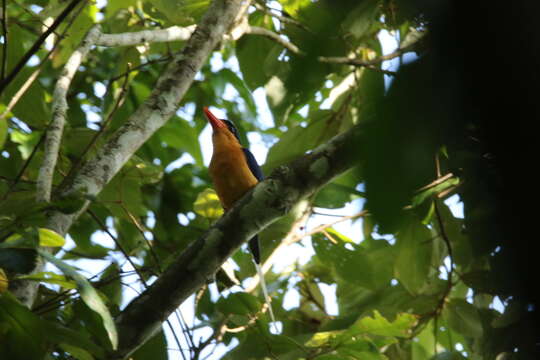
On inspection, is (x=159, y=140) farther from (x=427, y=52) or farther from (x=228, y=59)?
(x=427, y=52)

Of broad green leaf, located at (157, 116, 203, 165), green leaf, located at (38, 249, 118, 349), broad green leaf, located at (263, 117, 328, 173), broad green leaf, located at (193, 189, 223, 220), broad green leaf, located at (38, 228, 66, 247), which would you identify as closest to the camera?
green leaf, located at (38, 249, 118, 349)

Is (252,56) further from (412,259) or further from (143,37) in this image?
(412,259)

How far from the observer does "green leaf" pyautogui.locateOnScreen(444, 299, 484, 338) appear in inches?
126

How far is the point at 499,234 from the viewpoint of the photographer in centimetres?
65

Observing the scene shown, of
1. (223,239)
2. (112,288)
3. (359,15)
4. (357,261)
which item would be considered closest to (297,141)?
(357,261)

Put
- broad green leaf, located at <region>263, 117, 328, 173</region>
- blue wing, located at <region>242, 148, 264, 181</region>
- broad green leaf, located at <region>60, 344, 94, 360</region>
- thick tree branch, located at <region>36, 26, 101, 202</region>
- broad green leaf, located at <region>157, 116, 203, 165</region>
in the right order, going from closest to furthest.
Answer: broad green leaf, located at <region>60, 344, 94, 360</region>, thick tree branch, located at <region>36, 26, 101, 202</region>, broad green leaf, located at <region>263, 117, 328, 173</region>, blue wing, located at <region>242, 148, 264, 181</region>, broad green leaf, located at <region>157, 116, 203, 165</region>

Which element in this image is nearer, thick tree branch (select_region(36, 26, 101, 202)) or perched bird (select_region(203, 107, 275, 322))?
thick tree branch (select_region(36, 26, 101, 202))

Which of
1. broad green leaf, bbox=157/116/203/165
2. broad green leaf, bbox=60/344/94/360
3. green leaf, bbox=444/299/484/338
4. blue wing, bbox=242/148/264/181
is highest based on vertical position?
broad green leaf, bbox=157/116/203/165

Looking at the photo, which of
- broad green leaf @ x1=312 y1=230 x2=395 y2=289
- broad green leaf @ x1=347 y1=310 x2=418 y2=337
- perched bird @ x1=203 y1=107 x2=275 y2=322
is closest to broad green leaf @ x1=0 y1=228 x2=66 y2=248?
broad green leaf @ x1=347 y1=310 x2=418 y2=337

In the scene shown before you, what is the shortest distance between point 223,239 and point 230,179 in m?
2.02

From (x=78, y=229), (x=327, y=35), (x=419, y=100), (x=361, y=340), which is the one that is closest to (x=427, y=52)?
(x=419, y=100)

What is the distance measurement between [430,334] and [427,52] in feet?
10.3

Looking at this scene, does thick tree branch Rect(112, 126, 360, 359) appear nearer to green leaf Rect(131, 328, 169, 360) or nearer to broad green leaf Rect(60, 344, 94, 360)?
green leaf Rect(131, 328, 169, 360)

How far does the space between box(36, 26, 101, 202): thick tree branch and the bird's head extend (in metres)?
1.97
